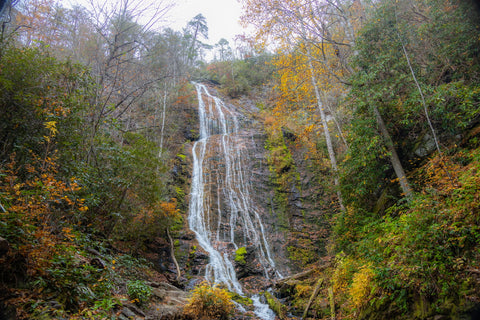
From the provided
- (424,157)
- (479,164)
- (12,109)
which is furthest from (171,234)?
(479,164)

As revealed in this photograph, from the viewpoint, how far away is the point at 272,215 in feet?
51.3

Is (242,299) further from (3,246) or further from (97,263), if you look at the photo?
(3,246)

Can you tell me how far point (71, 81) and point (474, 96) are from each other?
1086 cm

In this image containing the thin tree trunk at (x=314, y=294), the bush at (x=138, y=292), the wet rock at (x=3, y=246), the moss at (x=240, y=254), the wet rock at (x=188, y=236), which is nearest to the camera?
the wet rock at (x=3, y=246)

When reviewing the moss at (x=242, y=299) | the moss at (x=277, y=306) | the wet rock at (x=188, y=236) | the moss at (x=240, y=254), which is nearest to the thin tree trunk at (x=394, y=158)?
the moss at (x=277, y=306)

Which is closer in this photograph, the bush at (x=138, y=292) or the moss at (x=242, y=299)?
the bush at (x=138, y=292)

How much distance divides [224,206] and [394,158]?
10122 millimetres

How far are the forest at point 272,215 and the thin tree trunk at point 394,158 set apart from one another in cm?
5

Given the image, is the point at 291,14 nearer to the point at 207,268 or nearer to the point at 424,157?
the point at 424,157

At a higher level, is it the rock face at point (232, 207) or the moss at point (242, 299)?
the rock face at point (232, 207)

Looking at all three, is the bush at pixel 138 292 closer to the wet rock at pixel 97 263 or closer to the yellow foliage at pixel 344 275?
the wet rock at pixel 97 263

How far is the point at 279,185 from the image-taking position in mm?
17391

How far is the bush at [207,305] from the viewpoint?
21.2 feet

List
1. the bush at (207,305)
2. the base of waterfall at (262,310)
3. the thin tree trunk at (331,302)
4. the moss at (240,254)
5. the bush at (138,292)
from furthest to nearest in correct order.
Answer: the moss at (240,254), the base of waterfall at (262,310), the thin tree trunk at (331,302), the bush at (207,305), the bush at (138,292)
